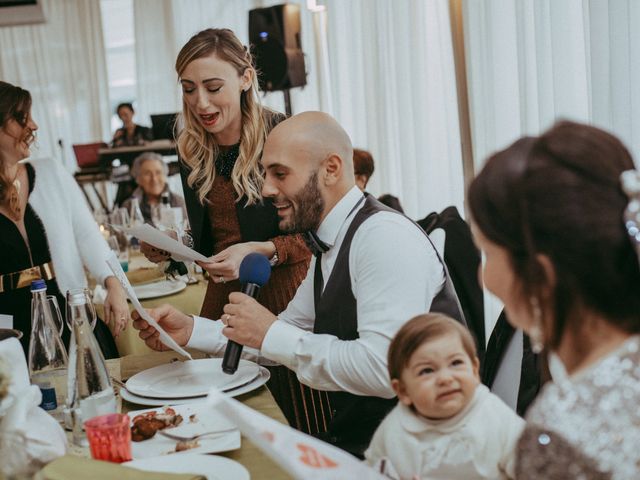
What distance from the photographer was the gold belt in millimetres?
2629

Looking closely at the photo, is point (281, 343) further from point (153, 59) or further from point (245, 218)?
point (153, 59)

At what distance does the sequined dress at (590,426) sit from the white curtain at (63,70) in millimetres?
12264

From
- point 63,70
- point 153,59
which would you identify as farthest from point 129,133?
point 63,70

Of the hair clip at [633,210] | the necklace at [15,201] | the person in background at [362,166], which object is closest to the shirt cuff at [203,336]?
the necklace at [15,201]

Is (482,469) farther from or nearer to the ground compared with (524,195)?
nearer to the ground

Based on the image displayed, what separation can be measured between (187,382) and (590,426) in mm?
1183

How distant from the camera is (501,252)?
97cm

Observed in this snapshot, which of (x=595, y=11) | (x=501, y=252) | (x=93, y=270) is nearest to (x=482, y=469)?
(x=501, y=252)

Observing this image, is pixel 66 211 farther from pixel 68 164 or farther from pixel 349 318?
pixel 68 164

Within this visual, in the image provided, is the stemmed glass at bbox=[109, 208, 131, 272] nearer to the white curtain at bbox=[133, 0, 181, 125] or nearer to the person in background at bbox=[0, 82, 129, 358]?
the person in background at bbox=[0, 82, 129, 358]

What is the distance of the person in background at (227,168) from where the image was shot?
2.58 m

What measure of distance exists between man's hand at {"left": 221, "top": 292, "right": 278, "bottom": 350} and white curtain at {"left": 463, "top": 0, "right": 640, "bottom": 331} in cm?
78

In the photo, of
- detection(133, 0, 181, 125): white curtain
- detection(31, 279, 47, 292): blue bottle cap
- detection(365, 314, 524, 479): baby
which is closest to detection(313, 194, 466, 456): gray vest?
detection(365, 314, 524, 479): baby

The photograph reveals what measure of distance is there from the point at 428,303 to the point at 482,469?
59cm
